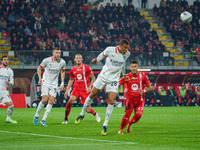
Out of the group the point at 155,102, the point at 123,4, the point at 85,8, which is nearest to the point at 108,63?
the point at 155,102

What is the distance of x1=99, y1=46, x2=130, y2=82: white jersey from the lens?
10.4m

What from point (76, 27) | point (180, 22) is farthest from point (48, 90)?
point (180, 22)

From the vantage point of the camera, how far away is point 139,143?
835cm

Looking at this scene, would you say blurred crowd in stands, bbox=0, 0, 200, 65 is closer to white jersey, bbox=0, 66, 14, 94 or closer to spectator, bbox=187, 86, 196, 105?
spectator, bbox=187, 86, 196, 105

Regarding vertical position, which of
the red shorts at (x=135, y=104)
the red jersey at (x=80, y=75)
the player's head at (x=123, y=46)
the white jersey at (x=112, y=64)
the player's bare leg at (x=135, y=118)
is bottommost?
the player's bare leg at (x=135, y=118)

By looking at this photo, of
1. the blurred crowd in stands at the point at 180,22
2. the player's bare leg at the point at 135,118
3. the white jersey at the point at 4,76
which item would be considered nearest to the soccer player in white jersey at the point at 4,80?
the white jersey at the point at 4,76

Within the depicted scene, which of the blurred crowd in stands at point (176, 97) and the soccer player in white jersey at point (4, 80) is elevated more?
the soccer player in white jersey at point (4, 80)

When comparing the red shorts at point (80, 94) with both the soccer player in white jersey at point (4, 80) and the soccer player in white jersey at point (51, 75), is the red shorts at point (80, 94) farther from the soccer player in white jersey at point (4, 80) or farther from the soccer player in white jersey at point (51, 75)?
the soccer player in white jersey at point (4, 80)

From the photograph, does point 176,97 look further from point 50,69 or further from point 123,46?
point 123,46

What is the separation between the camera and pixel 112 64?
1048 cm

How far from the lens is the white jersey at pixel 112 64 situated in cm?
1044

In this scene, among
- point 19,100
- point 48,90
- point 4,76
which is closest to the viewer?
point 48,90

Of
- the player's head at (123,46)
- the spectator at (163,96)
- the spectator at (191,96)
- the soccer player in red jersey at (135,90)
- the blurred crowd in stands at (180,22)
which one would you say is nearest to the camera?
the player's head at (123,46)

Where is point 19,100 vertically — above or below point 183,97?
above
